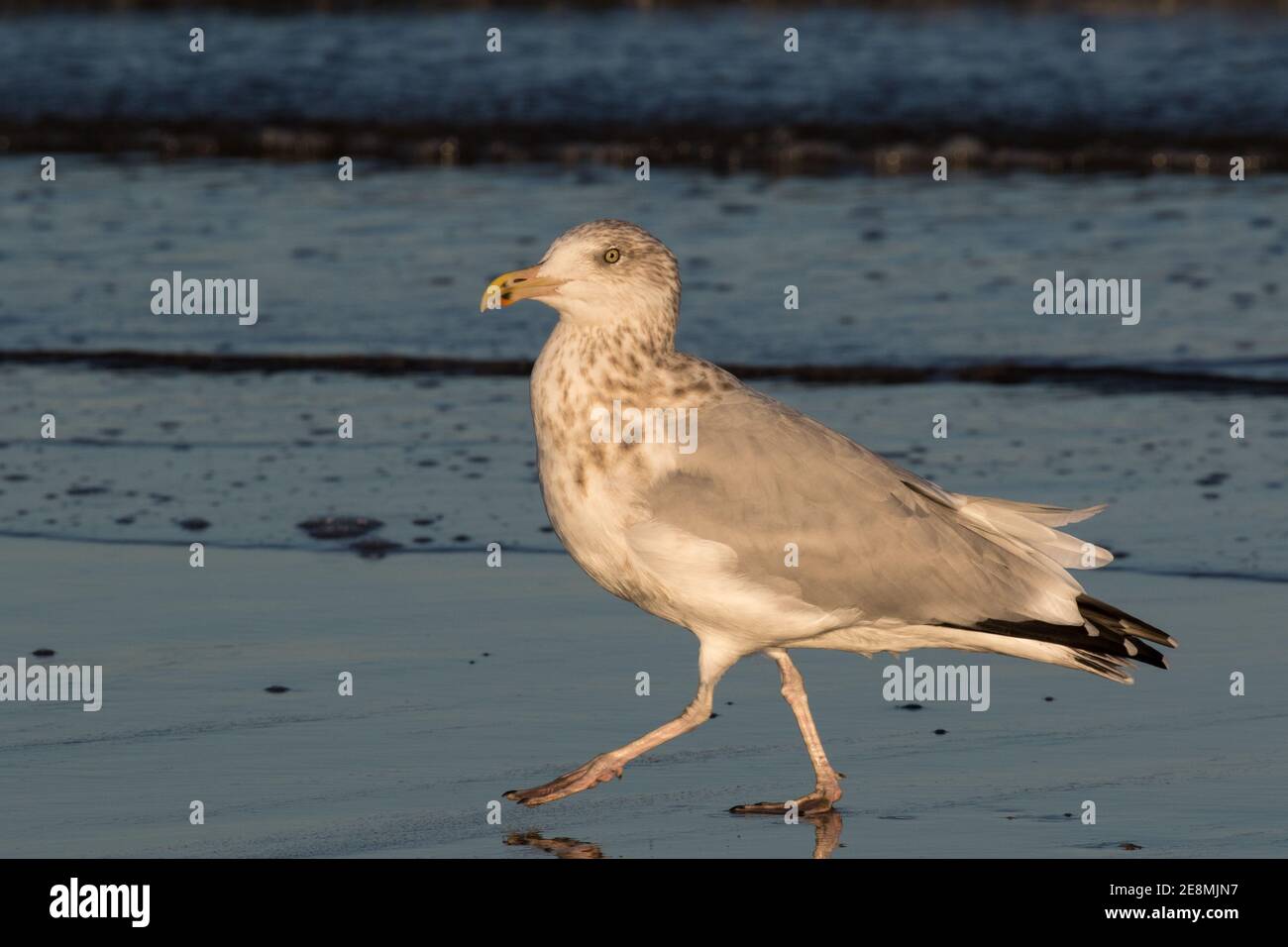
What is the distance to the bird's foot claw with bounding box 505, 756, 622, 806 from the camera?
6.18 meters

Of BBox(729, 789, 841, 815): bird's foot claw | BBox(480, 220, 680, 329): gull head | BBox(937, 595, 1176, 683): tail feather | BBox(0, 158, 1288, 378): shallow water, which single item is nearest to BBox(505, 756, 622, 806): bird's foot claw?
BBox(729, 789, 841, 815): bird's foot claw

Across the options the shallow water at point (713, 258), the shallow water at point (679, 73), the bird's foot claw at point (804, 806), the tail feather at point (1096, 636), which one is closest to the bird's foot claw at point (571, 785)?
the bird's foot claw at point (804, 806)

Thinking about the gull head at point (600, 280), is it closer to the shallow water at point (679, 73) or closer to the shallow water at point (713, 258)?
the shallow water at point (713, 258)

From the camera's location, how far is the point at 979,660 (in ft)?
25.1

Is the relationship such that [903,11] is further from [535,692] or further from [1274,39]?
[535,692]

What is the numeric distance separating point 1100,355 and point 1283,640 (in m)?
5.24

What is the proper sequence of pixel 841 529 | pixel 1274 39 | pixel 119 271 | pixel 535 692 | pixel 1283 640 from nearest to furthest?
pixel 841 529 < pixel 535 692 < pixel 1283 640 < pixel 119 271 < pixel 1274 39

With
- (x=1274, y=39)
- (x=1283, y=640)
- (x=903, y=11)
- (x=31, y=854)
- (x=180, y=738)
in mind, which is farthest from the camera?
(x=903, y=11)

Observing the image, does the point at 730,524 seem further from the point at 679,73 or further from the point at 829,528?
the point at 679,73

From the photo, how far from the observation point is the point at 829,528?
6.30 metres

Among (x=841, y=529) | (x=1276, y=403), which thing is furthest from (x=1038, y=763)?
(x=1276, y=403)

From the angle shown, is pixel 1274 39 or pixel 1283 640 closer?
pixel 1283 640

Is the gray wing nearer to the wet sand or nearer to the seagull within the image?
the seagull

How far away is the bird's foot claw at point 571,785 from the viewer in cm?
618
